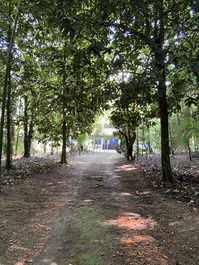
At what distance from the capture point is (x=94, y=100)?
273 inches

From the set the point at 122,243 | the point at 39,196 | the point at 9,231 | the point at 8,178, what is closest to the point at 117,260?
the point at 122,243

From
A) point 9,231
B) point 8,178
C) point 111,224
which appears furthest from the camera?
point 8,178

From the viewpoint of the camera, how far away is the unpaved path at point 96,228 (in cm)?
330

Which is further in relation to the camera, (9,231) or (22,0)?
(22,0)

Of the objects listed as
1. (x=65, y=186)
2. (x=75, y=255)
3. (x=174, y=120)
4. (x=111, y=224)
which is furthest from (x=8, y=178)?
(x=174, y=120)

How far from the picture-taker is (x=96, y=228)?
4332 mm

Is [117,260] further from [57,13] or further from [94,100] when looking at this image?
[57,13]

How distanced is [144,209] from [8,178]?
5.96 metres

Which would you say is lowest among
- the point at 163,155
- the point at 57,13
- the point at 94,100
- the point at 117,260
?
the point at 117,260

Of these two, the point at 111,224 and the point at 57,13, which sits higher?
the point at 57,13

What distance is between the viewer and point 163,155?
7.87 meters

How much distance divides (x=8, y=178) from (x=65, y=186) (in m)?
2.54

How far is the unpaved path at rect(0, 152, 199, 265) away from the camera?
330cm

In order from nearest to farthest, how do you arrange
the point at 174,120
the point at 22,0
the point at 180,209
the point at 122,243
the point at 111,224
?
the point at 122,243
the point at 111,224
the point at 180,209
the point at 22,0
the point at 174,120
